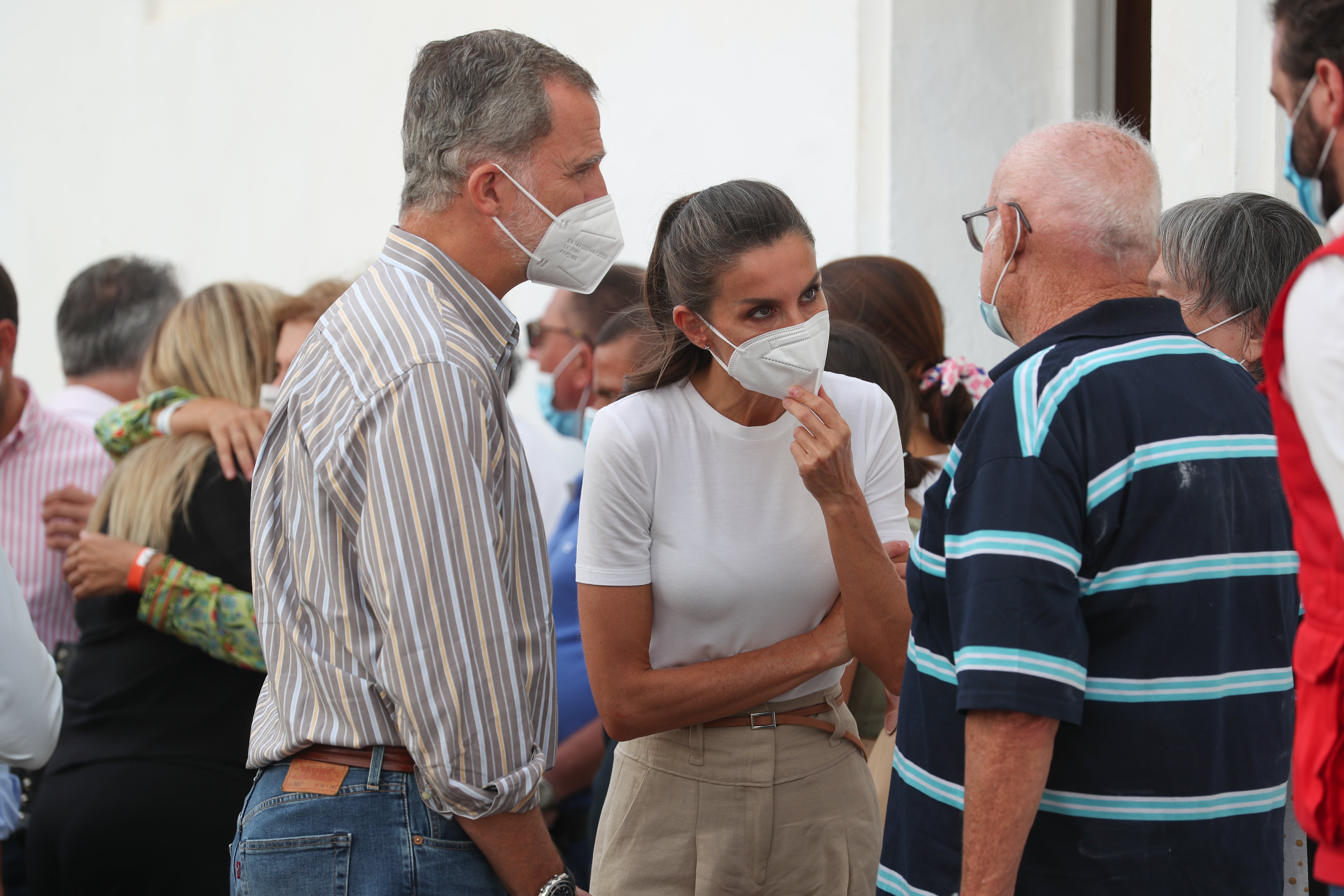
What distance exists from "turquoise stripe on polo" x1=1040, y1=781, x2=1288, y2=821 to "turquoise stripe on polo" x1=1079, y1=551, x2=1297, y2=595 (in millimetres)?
282

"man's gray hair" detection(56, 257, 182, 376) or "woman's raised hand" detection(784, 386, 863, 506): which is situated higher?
"man's gray hair" detection(56, 257, 182, 376)

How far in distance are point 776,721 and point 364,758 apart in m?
0.86

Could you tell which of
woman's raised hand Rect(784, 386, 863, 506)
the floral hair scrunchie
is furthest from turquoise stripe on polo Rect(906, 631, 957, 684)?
the floral hair scrunchie

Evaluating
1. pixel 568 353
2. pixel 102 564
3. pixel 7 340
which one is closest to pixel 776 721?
pixel 102 564

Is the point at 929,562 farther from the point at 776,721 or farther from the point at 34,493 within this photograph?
the point at 34,493

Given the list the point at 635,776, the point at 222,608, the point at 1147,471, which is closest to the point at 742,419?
the point at 635,776

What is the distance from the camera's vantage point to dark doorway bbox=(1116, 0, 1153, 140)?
4.10m

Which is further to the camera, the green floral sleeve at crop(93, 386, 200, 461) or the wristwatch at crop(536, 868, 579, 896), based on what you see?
the green floral sleeve at crop(93, 386, 200, 461)

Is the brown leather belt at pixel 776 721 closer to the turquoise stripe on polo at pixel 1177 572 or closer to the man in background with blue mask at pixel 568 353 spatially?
the turquoise stripe on polo at pixel 1177 572

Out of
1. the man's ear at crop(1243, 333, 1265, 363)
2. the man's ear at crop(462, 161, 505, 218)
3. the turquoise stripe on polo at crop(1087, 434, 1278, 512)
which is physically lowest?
the turquoise stripe on polo at crop(1087, 434, 1278, 512)

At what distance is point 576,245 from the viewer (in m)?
1.96

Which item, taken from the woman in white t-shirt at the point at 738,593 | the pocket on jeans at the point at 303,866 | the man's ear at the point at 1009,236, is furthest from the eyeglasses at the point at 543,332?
the pocket on jeans at the point at 303,866

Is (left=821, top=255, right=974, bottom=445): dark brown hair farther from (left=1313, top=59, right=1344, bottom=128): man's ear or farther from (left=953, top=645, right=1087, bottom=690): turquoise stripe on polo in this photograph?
(left=1313, top=59, right=1344, bottom=128): man's ear

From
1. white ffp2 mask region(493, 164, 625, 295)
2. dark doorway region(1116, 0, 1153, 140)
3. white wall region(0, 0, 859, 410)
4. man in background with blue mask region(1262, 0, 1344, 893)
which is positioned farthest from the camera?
white wall region(0, 0, 859, 410)
